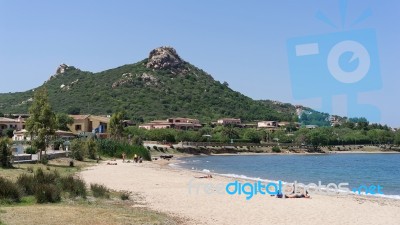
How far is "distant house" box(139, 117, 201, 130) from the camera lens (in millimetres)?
145375

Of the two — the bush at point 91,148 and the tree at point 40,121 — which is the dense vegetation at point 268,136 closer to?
the bush at point 91,148

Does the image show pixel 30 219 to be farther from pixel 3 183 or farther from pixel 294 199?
pixel 294 199

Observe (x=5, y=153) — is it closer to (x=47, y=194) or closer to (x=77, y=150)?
(x=47, y=194)

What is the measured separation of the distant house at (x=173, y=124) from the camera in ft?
477

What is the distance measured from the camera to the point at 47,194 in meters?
16.9

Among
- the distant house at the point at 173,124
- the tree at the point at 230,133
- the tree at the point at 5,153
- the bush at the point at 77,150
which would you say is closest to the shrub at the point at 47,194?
the tree at the point at 5,153

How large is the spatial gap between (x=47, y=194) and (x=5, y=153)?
14152 millimetres

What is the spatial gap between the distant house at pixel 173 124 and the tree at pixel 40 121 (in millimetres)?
104593

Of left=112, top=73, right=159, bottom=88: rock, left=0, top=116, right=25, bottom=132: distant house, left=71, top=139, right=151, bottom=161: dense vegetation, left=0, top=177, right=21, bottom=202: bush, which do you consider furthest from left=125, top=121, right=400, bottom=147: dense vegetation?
left=0, top=177, right=21, bottom=202: bush

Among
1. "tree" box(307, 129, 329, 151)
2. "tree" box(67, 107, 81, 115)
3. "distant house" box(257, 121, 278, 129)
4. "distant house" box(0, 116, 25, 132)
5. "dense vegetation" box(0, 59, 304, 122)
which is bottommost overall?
"tree" box(307, 129, 329, 151)

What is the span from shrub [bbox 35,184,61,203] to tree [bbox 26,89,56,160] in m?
21.1

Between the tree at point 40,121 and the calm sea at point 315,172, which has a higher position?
the tree at point 40,121

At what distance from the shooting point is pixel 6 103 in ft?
604

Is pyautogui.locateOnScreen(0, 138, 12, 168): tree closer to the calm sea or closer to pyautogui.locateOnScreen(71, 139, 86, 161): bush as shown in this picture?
pyautogui.locateOnScreen(71, 139, 86, 161): bush
